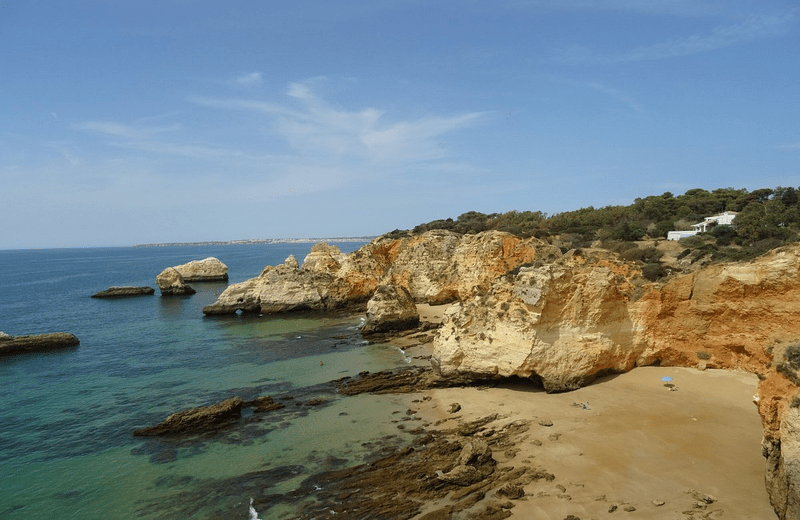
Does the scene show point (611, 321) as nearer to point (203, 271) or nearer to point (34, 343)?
point (34, 343)

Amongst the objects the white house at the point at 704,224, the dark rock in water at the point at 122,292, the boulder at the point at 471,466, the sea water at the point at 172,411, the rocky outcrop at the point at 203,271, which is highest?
the white house at the point at 704,224

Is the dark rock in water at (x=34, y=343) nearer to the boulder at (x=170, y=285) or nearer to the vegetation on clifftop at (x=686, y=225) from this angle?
the boulder at (x=170, y=285)

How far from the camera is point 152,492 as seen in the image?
394 inches

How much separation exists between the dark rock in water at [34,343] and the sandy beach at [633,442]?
22359 mm

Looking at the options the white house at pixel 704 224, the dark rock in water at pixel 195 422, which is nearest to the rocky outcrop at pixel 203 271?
the dark rock in water at pixel 195 422

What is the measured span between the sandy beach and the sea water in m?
3.23

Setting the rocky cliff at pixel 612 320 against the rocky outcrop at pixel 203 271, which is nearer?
the rocky cliff at pixel 612 320

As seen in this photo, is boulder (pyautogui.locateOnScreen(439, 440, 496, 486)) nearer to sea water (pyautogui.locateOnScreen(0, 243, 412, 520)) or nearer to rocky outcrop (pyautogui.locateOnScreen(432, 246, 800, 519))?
sea water (pyautogui.locateOnScreen(0, 243, 412, 520))

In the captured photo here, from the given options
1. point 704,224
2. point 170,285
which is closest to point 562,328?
point 704,224

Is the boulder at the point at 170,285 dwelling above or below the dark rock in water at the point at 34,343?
above

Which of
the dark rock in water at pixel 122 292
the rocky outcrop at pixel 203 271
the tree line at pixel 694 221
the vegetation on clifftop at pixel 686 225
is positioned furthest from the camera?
the rocky outcrop at pixel 203 271

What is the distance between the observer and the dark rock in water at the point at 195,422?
13156 millimetres

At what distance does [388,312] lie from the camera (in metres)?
25.2

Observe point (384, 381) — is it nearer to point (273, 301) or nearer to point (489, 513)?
point (489, 513)
